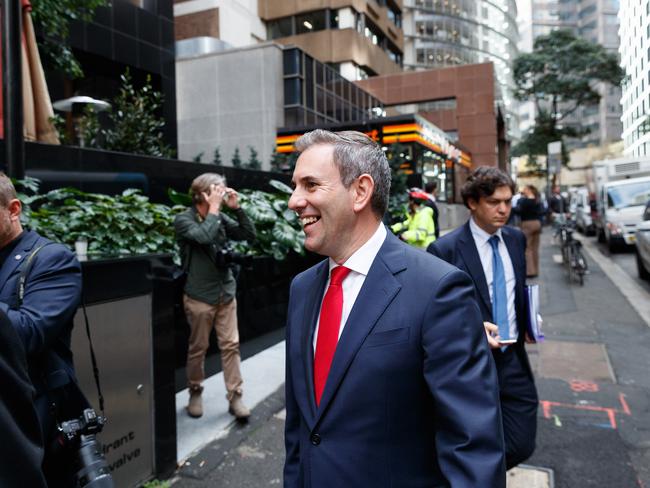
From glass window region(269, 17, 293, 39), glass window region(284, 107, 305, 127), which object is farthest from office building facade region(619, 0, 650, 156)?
glass window region(269, 17, 293, 39)

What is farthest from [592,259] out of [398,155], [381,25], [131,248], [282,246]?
[381,25]

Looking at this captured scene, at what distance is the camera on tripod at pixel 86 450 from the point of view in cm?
193

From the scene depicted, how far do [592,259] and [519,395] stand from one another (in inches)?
565

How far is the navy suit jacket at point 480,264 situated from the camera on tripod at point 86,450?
198cm

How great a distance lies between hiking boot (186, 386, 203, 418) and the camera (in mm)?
4719

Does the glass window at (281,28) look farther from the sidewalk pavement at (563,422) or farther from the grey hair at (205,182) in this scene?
the grey hair at (205,182)

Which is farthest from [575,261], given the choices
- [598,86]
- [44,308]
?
[598,86]

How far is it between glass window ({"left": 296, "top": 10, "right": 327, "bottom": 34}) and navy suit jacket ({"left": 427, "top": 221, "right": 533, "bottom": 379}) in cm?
3688

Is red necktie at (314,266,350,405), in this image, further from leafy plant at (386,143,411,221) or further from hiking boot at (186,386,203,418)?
leafy plant at (386,143,411,221)

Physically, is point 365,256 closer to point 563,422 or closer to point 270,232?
point 563,422

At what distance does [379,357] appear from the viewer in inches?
59.6

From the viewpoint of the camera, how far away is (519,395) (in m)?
2.82

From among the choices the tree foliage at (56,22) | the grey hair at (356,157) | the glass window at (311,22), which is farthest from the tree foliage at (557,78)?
the grey hair at (356,157)

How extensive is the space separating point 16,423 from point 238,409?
3.38 meters
